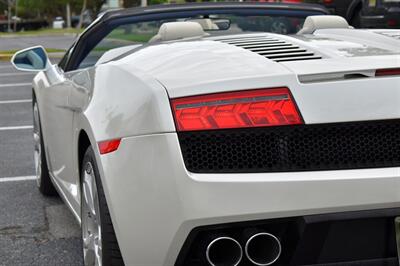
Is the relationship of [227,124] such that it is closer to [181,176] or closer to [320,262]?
[181,176]

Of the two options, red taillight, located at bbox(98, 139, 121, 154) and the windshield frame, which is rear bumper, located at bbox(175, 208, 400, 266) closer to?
red taillight, located at bbox(98, 139, 121, 154)

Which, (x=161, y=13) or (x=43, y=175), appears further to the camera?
(x=43, y=175)

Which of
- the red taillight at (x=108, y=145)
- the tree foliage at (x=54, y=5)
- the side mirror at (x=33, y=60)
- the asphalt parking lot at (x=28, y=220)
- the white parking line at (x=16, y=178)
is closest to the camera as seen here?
the red taillight at (x=108, y=145)

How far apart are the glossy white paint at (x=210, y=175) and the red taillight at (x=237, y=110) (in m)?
0.03

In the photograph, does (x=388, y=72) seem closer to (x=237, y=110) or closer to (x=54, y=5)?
(x=237, y=110)

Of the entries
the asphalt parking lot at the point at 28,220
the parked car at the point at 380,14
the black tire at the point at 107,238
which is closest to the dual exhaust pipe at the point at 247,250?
the black tire at the point at 107,238

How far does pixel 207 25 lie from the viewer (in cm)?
433

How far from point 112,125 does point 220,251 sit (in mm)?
620

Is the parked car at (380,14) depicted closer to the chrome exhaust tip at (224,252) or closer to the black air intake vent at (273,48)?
the black air intake vent at (273,48)

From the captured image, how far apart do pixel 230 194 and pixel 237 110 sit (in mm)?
268

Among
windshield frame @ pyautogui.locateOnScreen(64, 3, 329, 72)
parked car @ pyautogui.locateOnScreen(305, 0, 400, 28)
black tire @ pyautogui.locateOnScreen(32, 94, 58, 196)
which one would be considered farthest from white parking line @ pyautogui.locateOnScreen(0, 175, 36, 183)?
parked car @ pyautogui.locateOnScreen(305, 0, 400, 28)

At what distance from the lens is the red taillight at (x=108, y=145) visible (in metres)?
2.53

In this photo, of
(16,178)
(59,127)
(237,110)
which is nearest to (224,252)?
(237,110)

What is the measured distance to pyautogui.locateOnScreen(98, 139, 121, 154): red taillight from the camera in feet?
8.30
